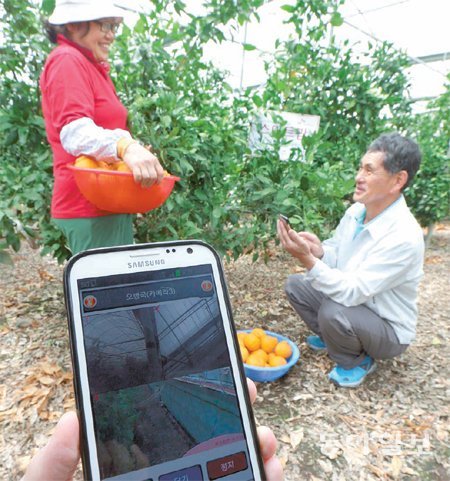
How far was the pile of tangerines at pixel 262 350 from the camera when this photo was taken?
1.73 metres

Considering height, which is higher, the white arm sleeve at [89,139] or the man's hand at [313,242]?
the white arm sleeve at [89,139]

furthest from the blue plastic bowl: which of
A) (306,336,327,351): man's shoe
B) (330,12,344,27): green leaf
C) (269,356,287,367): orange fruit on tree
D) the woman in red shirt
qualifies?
(330,12,344,27): green leaf

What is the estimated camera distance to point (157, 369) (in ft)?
2.15

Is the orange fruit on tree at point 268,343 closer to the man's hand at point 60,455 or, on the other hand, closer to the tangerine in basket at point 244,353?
the tangerine in basket at point 244,353

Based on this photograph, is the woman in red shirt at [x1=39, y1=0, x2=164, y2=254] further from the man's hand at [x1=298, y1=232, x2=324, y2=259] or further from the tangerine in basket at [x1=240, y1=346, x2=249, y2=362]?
the man's hand at [x1=298, y1=232, x2=324, y2=259]

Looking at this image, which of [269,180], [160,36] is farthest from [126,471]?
[160,36]

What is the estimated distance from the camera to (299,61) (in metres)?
2.61

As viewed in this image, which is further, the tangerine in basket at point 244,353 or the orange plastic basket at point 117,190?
the tangerine in basket at point 244,353

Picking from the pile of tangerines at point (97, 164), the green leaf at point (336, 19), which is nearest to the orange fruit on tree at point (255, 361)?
the pile of tangerines at point (97, 164)

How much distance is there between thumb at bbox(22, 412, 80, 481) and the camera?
23.2 inches

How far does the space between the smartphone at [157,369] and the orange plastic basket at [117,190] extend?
42cm

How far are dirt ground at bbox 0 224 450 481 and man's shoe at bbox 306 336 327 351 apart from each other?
44 millimetres

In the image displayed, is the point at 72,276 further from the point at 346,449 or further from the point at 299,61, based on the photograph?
the point at 299,61

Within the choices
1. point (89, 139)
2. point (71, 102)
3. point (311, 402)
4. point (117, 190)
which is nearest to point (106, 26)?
point (71, 102)
